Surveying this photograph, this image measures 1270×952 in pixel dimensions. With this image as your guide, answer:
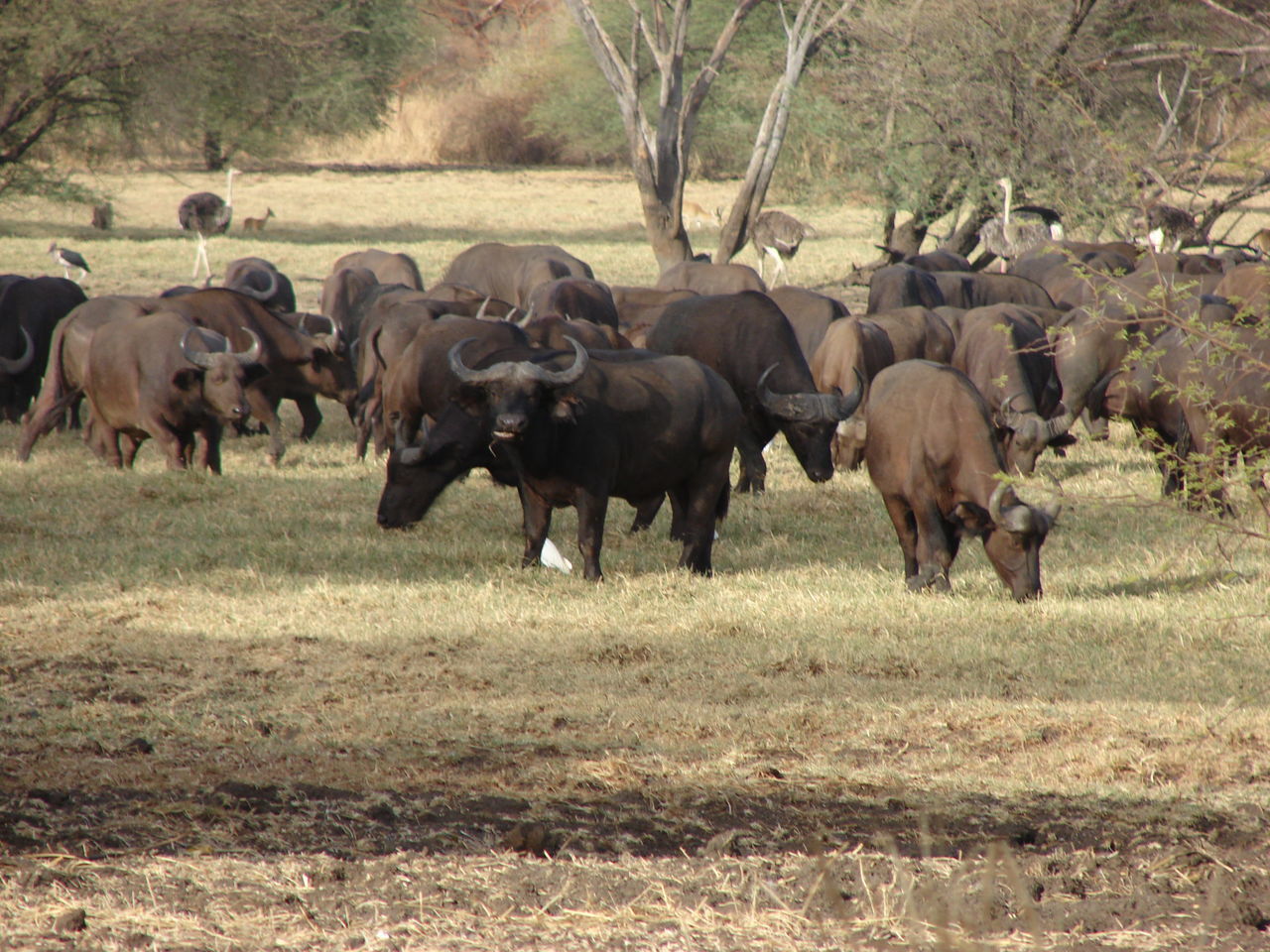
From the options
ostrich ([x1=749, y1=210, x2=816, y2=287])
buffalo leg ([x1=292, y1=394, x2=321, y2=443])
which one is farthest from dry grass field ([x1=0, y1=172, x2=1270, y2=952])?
ostrich ([x1=749, y1=210, x2=816, y2=287])

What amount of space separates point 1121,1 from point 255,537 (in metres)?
20.6

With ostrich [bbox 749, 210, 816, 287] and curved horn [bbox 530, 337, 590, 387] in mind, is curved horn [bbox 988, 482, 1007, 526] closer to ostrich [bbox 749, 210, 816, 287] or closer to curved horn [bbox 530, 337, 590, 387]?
curved horn [bbox 530, 337, 590, 387]

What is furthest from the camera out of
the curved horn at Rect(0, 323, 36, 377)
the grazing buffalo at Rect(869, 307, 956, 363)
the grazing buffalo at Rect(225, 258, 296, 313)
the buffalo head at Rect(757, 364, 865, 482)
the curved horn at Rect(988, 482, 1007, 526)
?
the grazing buffalo at Rect(225, 258, 296, 313)

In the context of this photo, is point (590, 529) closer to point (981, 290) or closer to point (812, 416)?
point (812, 416)

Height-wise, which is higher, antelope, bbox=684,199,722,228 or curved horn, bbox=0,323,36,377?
antelope, bbox=684,199,722,228

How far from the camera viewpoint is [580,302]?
46.5 ft

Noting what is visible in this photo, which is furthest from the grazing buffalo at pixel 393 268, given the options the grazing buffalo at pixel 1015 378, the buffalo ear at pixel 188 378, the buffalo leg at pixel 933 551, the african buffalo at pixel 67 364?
the buffalo leg at pixel 933 551

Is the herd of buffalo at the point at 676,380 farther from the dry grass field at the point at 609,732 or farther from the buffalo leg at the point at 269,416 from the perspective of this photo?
the dry grass field at the point at 609,732

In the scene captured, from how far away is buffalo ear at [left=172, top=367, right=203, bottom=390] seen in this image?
1159cm

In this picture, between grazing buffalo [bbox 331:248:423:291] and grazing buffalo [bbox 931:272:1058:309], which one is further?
grazing buffalo [bbox 331:248:423:291]

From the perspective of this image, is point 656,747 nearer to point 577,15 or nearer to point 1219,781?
point 1219,781

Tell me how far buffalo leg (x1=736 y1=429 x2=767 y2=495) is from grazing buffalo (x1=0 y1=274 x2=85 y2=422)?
284 inches

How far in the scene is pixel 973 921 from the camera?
4055 mm

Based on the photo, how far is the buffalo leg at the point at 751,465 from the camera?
11562 millimetres
